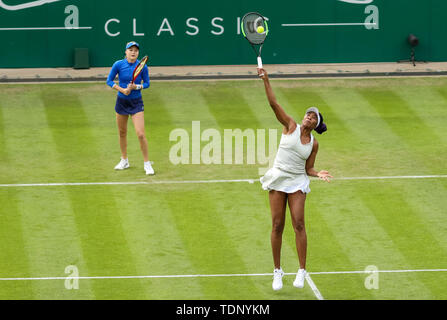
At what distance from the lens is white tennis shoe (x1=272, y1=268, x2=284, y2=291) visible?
1179cm

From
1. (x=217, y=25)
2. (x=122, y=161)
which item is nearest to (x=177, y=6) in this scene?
(x=217, y=25)

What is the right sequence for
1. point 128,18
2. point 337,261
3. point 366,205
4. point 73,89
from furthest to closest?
point 128,18
point 73,89
point 366,205
point 337,261

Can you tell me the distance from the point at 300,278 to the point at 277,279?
0.27 metres

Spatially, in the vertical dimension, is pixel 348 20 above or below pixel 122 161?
above

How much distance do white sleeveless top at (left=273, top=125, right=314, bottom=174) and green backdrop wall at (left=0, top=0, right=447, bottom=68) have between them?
12733mm

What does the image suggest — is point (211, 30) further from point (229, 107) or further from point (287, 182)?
point (287, 182)

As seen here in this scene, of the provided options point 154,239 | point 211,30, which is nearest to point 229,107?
point 211,30

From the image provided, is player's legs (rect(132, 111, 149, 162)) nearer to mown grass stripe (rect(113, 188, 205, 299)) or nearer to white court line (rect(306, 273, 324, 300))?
mown grass stripe (rect(113, 188, 205, 299))

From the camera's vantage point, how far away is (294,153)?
463 inches

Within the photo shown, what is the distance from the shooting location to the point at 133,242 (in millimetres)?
13539

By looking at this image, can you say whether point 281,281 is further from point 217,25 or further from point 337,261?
point 217,25
